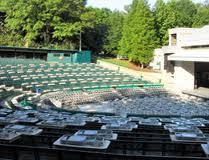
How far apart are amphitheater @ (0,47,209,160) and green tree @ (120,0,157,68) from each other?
11.3 meters

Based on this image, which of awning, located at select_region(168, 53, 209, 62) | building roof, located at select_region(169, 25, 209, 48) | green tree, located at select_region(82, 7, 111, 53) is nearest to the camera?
awning, located at select_region(168, 53, 209, 62)

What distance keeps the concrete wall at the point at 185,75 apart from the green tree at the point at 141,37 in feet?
38.5

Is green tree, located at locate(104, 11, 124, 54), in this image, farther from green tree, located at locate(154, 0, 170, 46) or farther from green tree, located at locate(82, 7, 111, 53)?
green tree, located at locate(154, 0, 170, 46)

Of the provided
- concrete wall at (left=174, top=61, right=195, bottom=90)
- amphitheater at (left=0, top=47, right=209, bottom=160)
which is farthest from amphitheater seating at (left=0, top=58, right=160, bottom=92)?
concrete wall at (left=174, top=61, right=195, bottom=90)

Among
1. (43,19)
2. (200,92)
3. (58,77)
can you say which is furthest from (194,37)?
(43,19)

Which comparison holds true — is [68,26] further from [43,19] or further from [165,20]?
[165,20]

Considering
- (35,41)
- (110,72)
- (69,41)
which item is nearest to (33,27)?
(35,41)

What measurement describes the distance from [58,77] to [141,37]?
20.0 metres

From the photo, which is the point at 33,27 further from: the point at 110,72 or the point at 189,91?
the point at 189,91

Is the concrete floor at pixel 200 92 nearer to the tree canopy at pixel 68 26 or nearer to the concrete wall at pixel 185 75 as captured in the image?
the concrete wall at pixel 185 75

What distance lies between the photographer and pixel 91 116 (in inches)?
475

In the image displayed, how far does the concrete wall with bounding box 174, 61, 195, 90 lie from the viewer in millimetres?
35000

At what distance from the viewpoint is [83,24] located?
169ft

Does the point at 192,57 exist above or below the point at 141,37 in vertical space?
below
